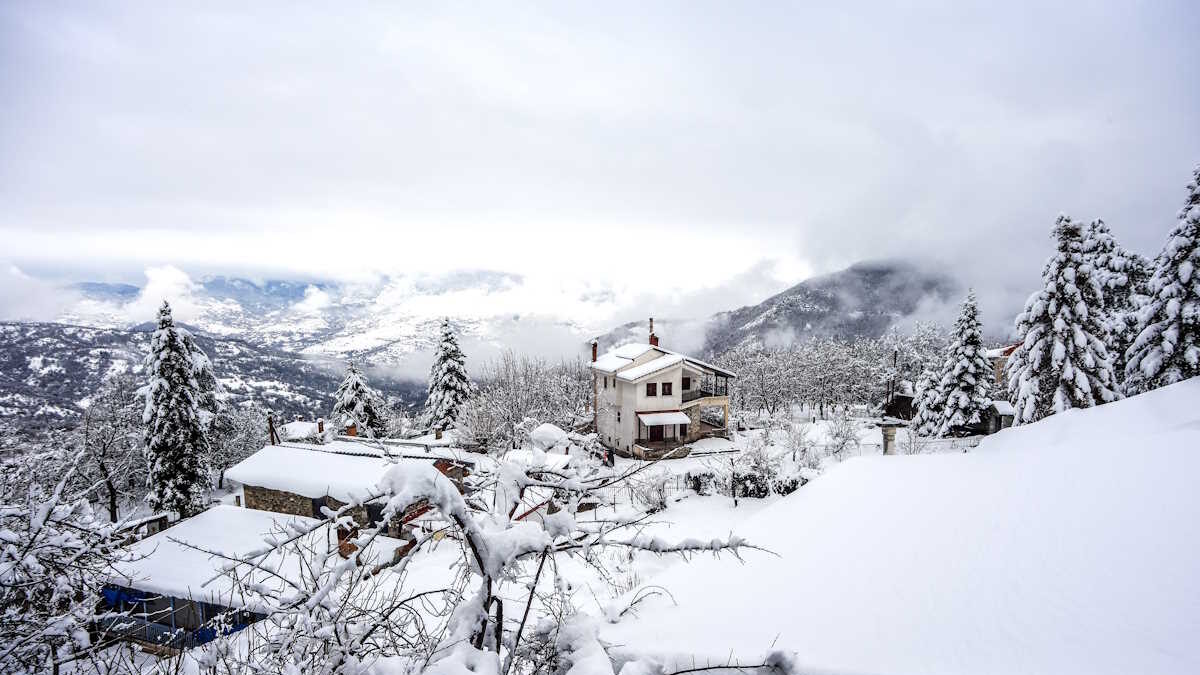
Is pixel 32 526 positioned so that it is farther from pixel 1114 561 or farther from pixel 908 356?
pixel 908 356

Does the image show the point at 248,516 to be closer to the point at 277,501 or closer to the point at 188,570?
the point at 277,501

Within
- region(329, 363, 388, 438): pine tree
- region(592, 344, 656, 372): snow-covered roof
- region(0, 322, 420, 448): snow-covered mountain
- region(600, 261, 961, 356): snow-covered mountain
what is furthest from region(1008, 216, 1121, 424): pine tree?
region(600, 261, 961, 356): snow-covered mountain

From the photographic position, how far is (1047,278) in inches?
754

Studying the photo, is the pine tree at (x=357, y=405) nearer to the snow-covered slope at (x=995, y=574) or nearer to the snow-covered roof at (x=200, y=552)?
the snow-covered roof at (x=200, y=552)

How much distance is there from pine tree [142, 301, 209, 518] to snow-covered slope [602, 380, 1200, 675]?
77.3ft

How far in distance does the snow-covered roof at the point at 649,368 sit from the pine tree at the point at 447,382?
1182cm

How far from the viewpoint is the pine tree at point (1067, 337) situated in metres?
18.4

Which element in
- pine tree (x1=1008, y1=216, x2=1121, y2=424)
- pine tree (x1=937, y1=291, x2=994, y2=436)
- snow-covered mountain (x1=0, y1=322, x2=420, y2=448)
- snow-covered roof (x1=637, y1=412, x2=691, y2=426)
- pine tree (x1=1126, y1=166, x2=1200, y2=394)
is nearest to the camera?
pine tree (x1=1126, y1=166, x2=1200, y2=394)

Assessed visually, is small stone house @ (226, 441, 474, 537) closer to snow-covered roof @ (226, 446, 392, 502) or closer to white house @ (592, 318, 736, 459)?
snow-covered roof @ (226, 446, 392, 502)

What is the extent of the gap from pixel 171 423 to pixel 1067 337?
37379mm

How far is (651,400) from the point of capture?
32469 mm

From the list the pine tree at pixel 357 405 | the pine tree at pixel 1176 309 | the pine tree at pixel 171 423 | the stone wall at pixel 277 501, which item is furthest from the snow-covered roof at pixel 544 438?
the pine tree at pixel 357 405

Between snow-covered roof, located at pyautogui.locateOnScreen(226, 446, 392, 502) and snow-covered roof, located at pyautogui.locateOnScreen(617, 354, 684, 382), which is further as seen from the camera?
snow-covered roof, located at pyautogui.locateOnScreen(617, 354, 684, 382)

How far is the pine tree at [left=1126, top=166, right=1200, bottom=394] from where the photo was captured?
15133 millimetres
